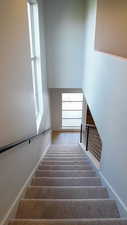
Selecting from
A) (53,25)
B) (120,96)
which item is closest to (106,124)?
(120,96)

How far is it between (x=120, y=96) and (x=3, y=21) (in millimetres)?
1430

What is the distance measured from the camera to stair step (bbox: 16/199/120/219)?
1786 millimetres

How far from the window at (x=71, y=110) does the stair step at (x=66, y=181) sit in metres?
5.23

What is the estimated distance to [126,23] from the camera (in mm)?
3354

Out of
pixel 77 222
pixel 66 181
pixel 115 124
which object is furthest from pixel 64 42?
pixel 77 222

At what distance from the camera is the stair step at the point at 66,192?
2.14 m

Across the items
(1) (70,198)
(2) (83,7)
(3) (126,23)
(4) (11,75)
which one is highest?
(2) (83,7)

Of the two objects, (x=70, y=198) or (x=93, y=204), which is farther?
(x=70, y=198)

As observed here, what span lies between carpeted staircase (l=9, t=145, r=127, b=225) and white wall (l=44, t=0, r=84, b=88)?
3.27 metres

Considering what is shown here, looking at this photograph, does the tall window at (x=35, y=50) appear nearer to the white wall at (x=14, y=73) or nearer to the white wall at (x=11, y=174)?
the white wall at (x=14, y=73)

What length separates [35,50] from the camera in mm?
4078

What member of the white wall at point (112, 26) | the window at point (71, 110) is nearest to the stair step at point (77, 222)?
the white wall at point (112, 26)

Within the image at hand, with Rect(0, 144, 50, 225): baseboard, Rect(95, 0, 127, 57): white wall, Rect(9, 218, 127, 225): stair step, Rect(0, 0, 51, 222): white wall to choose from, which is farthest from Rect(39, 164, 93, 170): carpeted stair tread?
Rect(95, 0, 127, 57): white wall

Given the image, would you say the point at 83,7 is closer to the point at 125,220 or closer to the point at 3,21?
the point at 3,21
